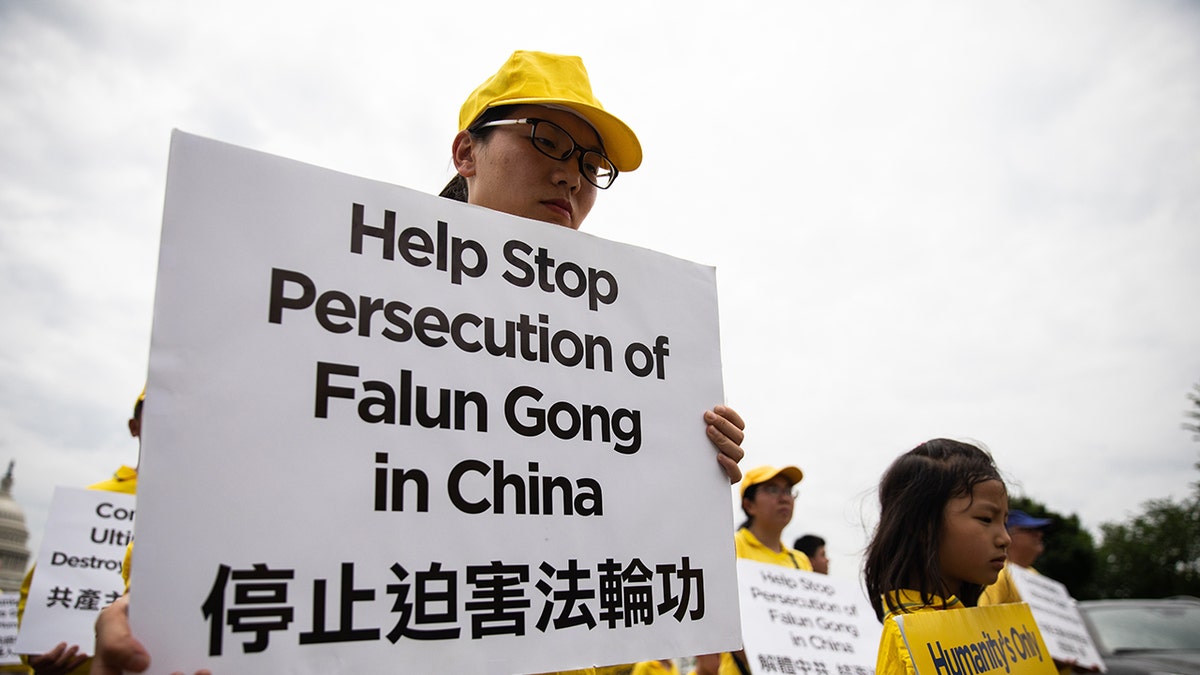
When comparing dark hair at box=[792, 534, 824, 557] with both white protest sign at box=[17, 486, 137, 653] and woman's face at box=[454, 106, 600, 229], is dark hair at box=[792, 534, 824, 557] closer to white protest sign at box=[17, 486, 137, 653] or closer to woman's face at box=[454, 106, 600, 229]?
white protest sign at box=[17, 486, 137, 653]

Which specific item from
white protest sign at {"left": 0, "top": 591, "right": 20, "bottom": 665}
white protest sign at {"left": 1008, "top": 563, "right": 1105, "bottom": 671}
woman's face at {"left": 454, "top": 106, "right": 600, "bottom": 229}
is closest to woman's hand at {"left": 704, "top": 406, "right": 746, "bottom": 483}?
woman's face at {"left": 454, "top": 106, "right": 600, "bottom": 229}

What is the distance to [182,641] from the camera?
1082 mm

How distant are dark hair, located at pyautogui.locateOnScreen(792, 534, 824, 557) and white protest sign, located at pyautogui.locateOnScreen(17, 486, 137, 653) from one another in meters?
6.03

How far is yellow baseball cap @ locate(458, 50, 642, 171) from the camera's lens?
5.93ft

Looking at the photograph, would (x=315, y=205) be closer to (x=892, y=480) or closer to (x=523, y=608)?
(x=523, y=608)

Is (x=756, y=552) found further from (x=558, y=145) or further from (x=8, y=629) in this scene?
(x=8, y=629)

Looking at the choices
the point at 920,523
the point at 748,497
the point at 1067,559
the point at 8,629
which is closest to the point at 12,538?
the point at 8,629

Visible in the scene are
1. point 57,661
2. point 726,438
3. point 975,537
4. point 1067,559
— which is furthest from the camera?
point 1067,559

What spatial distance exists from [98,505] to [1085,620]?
7.46 meters

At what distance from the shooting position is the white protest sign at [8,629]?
6.69 meters

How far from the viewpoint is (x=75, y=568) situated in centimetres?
380

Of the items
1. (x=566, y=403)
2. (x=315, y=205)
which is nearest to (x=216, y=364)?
(x=315, y=205)

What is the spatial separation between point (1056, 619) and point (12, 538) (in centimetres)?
6688

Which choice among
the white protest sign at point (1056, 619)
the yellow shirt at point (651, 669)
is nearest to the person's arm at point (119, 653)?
the yellow shirt at point (651, 669)
